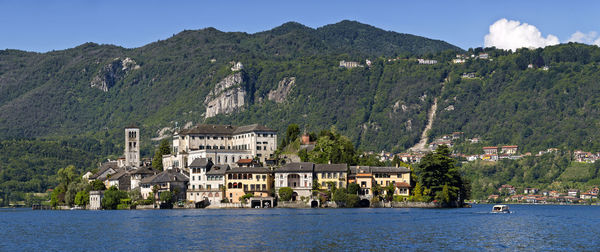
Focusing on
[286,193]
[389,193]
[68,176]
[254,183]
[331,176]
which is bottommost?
[389,193]

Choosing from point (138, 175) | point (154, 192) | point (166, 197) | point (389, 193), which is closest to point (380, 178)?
point (389, 193)

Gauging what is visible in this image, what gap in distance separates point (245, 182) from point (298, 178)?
9658 mm

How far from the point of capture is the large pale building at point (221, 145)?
176 metres

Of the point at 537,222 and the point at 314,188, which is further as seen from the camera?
the point at 314,188

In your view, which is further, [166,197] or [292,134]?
[292,134]

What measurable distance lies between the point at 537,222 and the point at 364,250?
49.3 metres

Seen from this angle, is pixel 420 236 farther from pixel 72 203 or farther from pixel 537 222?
pixel 72 203

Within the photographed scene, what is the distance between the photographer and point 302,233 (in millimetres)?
92125

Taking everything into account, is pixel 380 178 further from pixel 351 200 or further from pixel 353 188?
pixel 351 200

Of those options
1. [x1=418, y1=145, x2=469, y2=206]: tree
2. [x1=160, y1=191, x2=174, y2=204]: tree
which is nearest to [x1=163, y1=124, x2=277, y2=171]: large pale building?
[x1=160, y1=191, x2=174, y2=204]: tree

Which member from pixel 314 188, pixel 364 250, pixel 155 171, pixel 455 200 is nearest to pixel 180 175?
pixel 155 171

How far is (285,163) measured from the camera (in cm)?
16825

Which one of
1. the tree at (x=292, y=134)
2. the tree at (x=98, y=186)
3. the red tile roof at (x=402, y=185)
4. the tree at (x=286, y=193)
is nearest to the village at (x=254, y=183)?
the tree at (x=286, y=193)

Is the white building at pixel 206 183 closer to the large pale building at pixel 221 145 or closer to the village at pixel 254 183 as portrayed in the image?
the village at pixel 254 183
